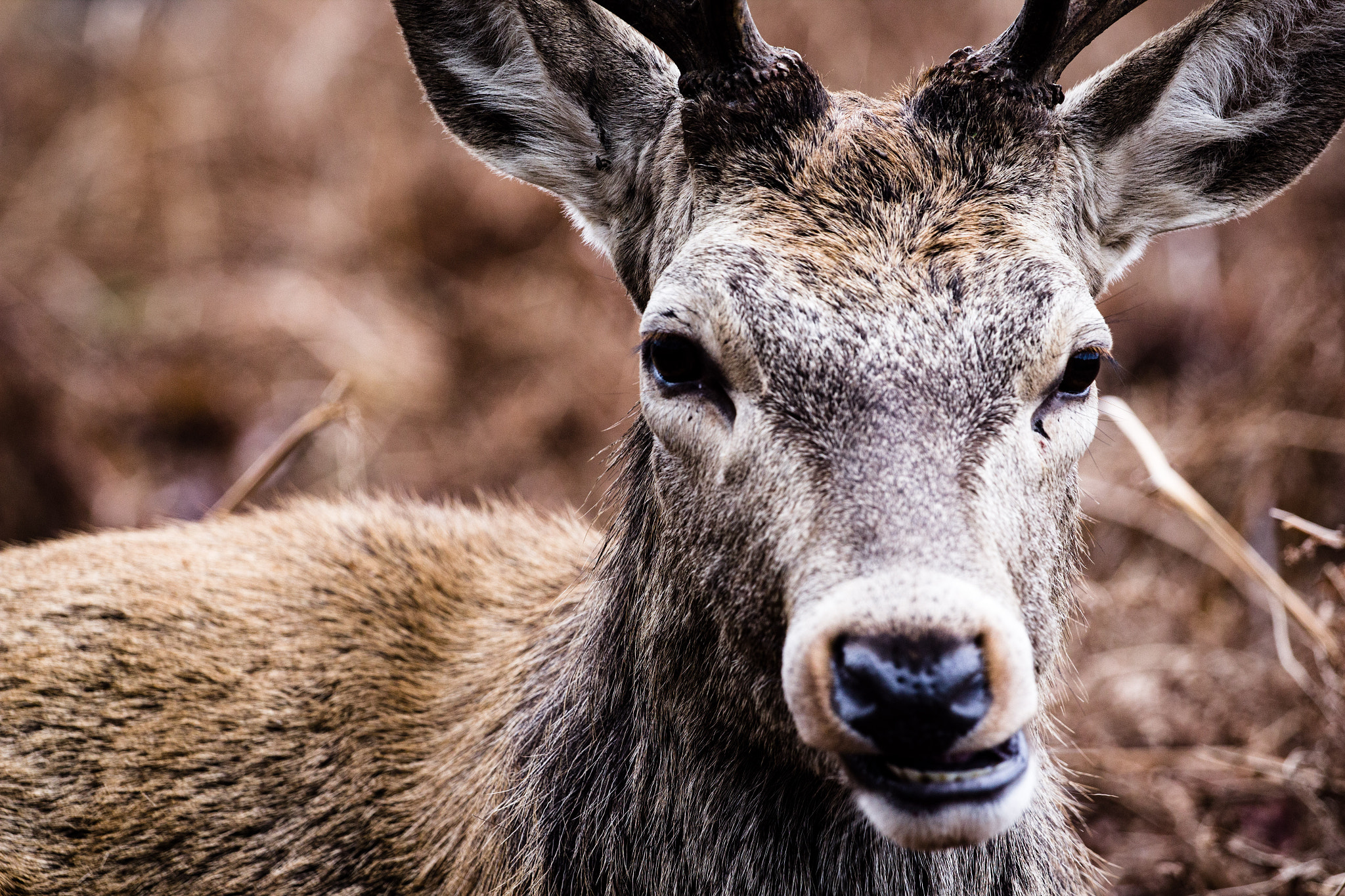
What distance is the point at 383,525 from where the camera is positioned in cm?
448

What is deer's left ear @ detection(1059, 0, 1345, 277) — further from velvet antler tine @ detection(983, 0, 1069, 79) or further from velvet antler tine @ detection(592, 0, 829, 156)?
velvet antler tine @ detection(592, 0, 829, 156)

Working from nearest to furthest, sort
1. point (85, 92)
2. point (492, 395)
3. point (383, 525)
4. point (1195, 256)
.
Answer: point (383, 525) < point (492, 395) < point (1195, 256) < point (85, 92)

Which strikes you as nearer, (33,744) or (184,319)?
(33,744)

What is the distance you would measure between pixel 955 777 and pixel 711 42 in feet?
6.40

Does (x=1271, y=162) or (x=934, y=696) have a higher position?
(x=1271, y=162)

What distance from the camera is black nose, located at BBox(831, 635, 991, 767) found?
226cm

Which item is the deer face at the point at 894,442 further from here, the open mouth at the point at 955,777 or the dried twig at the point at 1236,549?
the dried twig at the point at 1236,549

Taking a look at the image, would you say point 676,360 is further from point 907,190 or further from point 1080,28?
point 1080,28

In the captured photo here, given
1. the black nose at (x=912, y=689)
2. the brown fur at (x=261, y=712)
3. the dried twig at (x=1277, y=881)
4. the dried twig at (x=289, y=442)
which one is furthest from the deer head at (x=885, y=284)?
the dried twig at (x=289, y=442)

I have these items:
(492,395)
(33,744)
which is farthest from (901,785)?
(492,395)

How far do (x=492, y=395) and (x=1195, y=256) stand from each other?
16.8 ft

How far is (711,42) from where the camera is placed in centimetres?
313

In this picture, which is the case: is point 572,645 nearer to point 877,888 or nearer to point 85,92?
point 877,888

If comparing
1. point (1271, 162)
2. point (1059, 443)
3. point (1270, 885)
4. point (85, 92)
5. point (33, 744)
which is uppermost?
point (85, 92)
